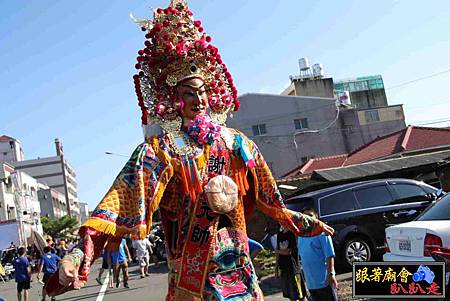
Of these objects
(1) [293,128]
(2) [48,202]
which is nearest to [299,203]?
(1) [293,128]

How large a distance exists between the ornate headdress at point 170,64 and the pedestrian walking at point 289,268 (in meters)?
4.60

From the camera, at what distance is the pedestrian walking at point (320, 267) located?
20.7 ft

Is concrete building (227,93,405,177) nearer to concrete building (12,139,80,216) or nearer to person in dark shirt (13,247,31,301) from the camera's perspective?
person in dark shirt (13,247,31,301)

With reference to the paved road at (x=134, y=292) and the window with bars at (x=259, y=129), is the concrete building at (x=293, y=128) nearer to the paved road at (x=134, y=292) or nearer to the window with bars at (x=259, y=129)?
the window with bars at (x=259, y=129)

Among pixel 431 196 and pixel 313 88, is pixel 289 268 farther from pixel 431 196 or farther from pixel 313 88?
pixel 313 88

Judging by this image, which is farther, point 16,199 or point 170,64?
point 16,199

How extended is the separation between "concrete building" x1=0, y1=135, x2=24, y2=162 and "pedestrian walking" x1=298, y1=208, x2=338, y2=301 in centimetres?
10049

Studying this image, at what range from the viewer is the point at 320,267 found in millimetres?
6395

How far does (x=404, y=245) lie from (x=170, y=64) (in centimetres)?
458

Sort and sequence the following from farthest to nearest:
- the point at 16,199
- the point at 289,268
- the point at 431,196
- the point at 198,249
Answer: the point at 16,199
the point at 431,196
the point at 289,268
the point at 198,249

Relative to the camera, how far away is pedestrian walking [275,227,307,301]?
7.79 meters

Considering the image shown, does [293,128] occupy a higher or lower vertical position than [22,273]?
higher

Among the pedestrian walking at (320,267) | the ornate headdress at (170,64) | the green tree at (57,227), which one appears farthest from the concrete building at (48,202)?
the ornate headdress at (170,64)

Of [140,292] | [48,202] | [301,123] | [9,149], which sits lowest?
[140,292]
